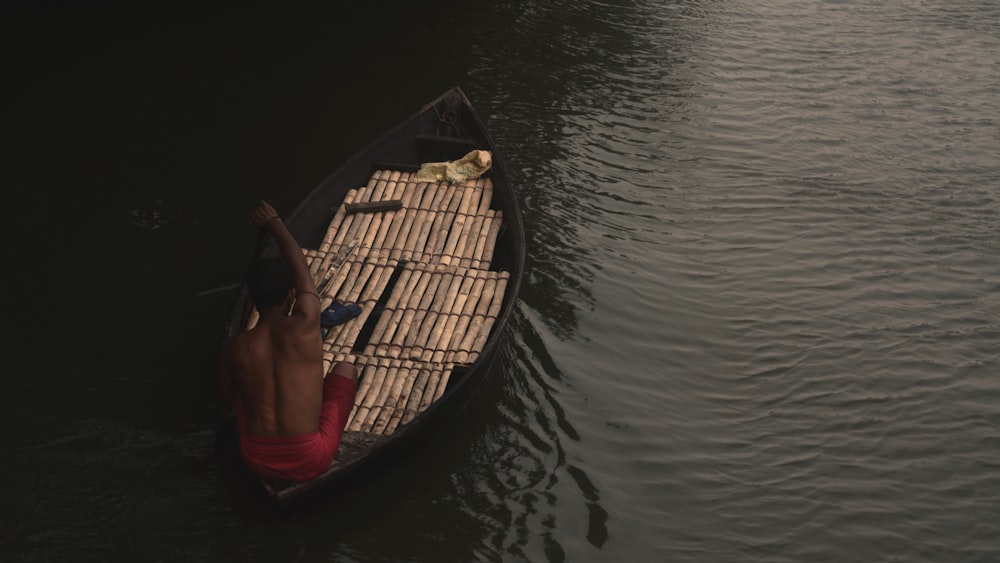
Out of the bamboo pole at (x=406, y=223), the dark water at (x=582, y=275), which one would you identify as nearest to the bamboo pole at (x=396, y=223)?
the bamboo pole at (x=406, y=223)

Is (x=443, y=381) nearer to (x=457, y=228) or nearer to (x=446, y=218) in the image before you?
(x=457, y=228)

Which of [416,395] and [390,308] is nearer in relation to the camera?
[416,395]

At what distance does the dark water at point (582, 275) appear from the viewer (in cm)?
545

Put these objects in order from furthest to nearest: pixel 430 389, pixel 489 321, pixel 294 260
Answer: pixel 489 321
pixel 430 389
pixel 294 260

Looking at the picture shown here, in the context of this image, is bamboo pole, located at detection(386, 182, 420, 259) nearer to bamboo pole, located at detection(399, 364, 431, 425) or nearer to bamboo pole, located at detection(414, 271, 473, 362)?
bamboo pole, located at detection(414, 271, 473, 362)

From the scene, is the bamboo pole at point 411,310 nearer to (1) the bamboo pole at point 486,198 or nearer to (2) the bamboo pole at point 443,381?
(2) the bamboo pole at point 443,381

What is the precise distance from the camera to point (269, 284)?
4648mm

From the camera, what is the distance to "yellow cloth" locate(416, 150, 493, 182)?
25.9 feet

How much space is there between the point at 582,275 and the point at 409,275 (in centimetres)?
158

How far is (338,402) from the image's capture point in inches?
203

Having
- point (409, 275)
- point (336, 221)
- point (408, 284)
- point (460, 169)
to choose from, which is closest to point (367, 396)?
point (408, 284)

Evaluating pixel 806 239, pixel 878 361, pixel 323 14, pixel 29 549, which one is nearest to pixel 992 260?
pixel 806 239

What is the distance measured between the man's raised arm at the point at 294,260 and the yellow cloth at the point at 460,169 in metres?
2.72

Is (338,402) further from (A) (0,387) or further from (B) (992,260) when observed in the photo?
(B) (992,260)
